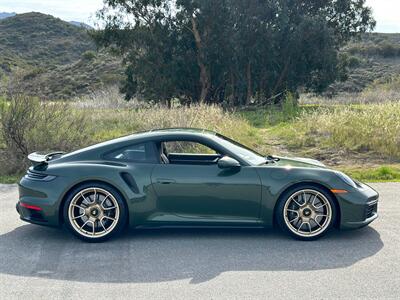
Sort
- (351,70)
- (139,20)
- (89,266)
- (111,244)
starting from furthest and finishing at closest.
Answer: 1. (351,70)
2. (139,20)
3. (111,244)
4. (89,266)

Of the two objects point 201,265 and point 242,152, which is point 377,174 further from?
point 201,265

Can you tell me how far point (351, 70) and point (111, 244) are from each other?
52035mm

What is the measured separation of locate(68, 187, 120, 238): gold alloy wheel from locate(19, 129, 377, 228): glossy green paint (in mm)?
144

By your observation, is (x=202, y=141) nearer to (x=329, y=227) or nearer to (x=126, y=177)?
(x=126, y=177)

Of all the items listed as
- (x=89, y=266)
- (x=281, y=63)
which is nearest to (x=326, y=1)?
(x=281, y=63)

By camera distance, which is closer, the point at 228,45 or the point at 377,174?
the point at 377,174

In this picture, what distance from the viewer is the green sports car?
18.1 ft

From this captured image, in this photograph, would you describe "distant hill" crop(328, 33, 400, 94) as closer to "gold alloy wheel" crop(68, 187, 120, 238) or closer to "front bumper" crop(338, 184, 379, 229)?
"front bumper" crop(338, 184, 379, 229)

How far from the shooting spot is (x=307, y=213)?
5535 mm

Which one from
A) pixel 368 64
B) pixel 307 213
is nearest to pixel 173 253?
pixel 307 213

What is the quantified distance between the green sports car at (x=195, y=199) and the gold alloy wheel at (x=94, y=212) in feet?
0.04

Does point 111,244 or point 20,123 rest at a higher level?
point 20,123

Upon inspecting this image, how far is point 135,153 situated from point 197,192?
36.3 inches

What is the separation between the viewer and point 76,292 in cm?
415
